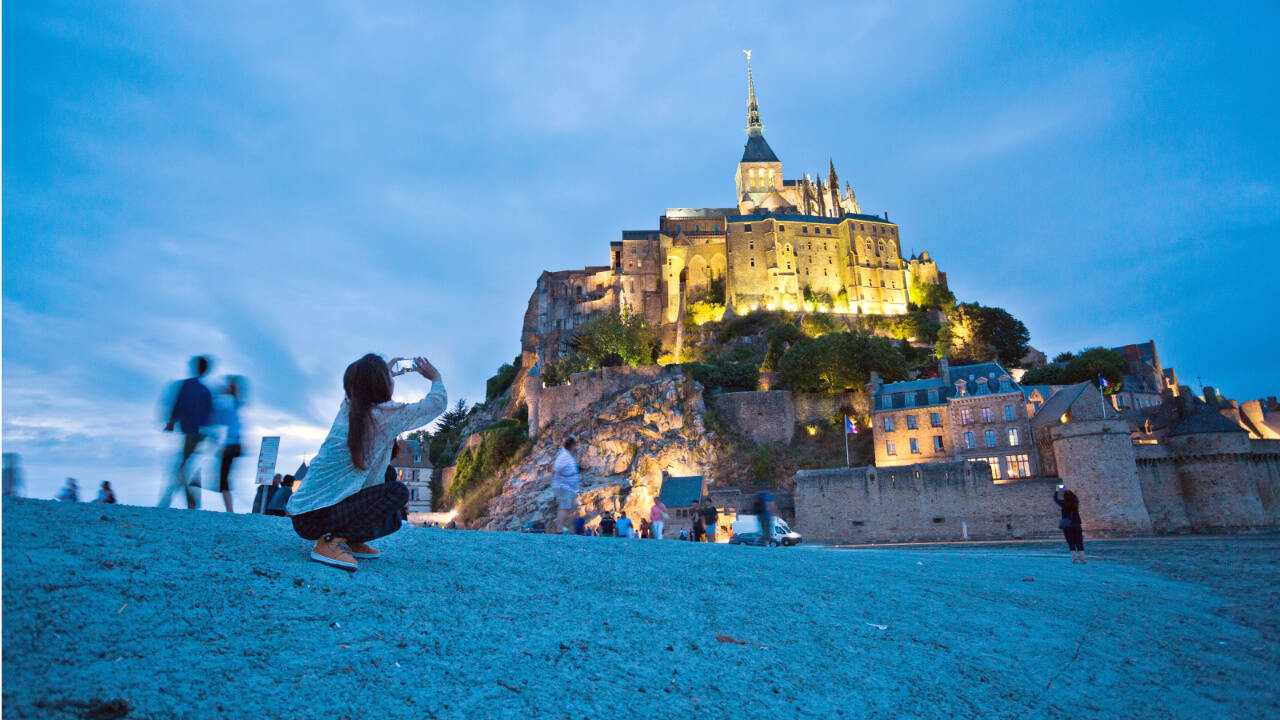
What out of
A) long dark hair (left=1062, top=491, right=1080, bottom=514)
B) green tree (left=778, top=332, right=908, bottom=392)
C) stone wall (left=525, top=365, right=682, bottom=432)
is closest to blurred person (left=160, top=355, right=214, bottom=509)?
long dark hair (left=1062, top=491, right=1080, bottom=514)

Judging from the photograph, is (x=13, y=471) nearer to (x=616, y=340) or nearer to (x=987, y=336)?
(x=616, y=340)

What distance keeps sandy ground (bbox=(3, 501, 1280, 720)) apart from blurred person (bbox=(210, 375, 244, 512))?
60.6 inches

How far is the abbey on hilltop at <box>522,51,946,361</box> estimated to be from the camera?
3159 inches

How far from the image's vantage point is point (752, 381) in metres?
55.2

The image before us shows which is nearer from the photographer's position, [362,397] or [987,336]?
[362,397]

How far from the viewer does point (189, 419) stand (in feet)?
24.7

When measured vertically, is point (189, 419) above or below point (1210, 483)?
below

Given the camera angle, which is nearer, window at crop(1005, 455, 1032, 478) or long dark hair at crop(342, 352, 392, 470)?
long dark hair at crop(342, 352, 392, 470)

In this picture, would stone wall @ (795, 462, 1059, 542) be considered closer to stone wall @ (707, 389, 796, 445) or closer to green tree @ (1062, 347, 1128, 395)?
stone wall @ (707, 389, 796, 445)

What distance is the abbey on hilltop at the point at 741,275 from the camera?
80250 mm

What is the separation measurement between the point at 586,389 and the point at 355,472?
158 ft

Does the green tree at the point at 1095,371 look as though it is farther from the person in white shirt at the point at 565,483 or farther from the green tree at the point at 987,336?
the person in white shirt at the point at 565,483

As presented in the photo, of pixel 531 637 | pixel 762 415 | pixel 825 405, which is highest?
pixel 825 405

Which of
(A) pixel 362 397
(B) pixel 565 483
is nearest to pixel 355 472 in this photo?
(A) pixel 362 397
